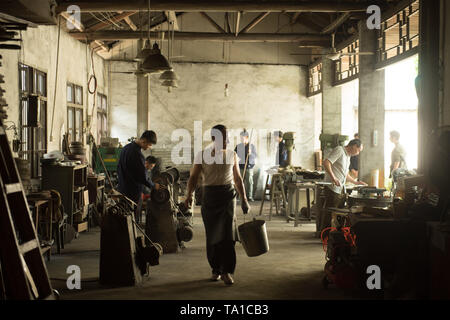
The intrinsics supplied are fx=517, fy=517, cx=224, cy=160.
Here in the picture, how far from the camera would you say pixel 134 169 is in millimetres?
7055

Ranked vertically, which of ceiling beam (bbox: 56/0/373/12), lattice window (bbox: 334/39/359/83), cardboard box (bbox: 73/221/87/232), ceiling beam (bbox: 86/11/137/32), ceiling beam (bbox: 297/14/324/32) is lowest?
cardboard box (bbox: 73/221/87/232)

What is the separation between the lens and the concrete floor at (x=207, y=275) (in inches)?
201

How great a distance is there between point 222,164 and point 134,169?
6.33 feet

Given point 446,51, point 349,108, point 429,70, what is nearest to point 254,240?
point 429,70

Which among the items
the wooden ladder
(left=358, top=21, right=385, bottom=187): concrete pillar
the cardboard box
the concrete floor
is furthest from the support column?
the cardboard box

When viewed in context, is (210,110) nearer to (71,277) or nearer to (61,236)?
(61,236)

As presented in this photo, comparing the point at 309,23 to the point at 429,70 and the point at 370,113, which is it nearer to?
the point at 370,113

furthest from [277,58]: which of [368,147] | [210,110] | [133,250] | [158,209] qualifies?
[133,250]

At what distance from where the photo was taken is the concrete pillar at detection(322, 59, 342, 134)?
1285 cm

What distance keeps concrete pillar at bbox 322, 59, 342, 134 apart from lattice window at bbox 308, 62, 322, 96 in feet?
5.46

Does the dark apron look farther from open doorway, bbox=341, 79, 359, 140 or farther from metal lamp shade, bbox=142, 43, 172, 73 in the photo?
open doorway, bbox=341, 79, 359, 140


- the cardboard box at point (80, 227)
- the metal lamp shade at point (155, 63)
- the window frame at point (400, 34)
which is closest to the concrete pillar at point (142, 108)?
the cardboard box at point (80, 227)
